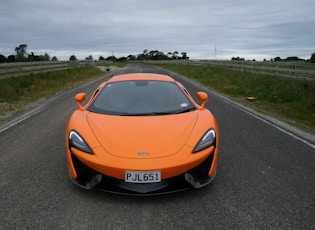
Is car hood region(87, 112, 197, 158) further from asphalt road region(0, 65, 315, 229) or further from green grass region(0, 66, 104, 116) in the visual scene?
green grass region(0, 66, 104, 116)

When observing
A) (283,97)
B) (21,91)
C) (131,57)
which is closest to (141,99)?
(283,97)

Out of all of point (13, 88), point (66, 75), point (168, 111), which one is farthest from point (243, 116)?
point (66, 75)

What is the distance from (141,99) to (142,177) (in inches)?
61.8

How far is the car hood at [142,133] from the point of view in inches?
126

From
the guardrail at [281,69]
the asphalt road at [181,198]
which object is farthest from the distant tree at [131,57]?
the asphalt road at [181,198]

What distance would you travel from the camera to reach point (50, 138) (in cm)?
588

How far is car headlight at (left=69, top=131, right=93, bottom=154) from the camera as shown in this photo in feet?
10.9

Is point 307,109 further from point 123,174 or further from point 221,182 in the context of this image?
point 123,174

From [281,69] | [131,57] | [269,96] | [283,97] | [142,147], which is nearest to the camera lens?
[142,147]

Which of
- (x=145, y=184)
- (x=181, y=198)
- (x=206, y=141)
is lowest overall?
(x=181, y=198)

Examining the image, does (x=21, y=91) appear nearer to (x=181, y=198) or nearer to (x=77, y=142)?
(x=77, y=142)

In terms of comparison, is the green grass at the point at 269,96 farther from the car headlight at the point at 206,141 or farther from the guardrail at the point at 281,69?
the car headlight at the point at 206,141

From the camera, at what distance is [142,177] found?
302cm

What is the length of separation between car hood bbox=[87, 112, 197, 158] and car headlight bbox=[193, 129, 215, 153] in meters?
0.16
